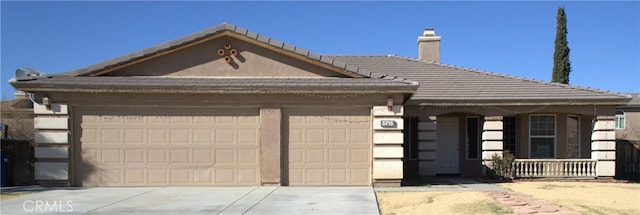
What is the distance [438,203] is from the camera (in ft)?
33.6

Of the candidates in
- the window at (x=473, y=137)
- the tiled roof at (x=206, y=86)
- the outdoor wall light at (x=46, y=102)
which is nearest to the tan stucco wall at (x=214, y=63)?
the tiled roof at (x=206, y=86)

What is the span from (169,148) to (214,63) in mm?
2429

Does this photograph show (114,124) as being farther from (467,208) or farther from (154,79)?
(467,208)

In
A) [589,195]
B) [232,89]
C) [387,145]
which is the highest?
[232,89]

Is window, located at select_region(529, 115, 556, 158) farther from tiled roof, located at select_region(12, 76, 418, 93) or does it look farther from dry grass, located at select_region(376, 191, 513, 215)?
tiled roof, located at select_region(12, 76, 418, 93)

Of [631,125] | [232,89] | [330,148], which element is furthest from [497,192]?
[631,125]

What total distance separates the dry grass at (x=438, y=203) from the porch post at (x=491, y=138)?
4.09 m

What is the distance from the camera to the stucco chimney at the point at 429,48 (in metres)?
20.6

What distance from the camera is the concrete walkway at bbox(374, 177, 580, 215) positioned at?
9344 mm

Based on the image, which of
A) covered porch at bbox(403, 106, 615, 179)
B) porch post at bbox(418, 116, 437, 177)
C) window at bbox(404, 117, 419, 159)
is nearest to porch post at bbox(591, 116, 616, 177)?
covered porch at bbox(403, 106, 615, 179)

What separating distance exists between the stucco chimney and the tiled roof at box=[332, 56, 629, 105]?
5.47ft

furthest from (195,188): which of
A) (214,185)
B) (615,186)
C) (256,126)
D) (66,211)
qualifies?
(615,186)

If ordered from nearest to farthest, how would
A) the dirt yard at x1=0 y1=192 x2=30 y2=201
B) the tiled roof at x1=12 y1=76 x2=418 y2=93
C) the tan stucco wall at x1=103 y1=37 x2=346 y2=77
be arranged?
the dirt yard at x1=0 y1=192 x2=30 y2=201
the tiled roof at x1=12 y1=76 x2=418 y2=93
the tan stucco wall at x1=103 y1=37 x2=346 y2=77

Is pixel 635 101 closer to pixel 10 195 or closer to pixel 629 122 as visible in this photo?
pixel 629 122
